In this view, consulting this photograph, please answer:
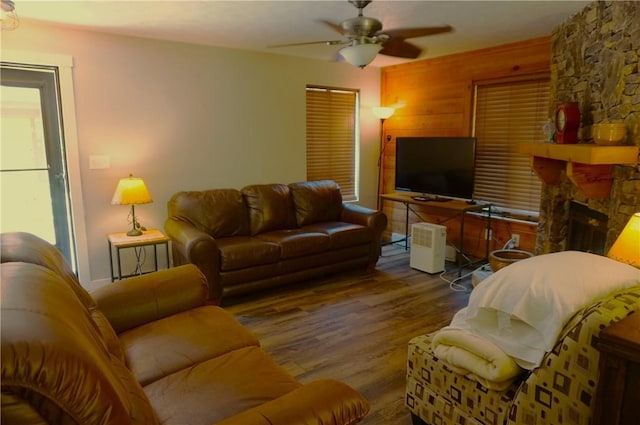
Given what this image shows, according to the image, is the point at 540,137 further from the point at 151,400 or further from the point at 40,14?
the point at 40,14

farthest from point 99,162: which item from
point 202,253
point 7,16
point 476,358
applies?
point 476,358

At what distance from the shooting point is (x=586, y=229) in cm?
322

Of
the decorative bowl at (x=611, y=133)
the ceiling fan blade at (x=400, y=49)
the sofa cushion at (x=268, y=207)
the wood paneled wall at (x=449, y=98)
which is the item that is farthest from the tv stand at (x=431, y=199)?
the decorative bowl at (x=611, y=133)

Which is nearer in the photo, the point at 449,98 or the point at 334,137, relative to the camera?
the point at 449,98

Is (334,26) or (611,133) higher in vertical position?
(334,26)

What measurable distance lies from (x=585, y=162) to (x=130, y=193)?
3437 mm

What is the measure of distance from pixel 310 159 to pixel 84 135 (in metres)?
2.51

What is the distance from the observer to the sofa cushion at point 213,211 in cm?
398

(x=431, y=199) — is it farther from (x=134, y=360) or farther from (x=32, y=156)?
(x=32, y=156)

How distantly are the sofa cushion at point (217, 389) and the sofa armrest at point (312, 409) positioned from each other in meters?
0.20

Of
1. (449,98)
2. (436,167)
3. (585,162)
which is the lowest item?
(436,167)

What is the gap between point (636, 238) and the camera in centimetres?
192

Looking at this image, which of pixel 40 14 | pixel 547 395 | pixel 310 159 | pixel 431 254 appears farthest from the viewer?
pixel 310 159

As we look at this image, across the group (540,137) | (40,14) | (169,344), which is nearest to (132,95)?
(40,14)
